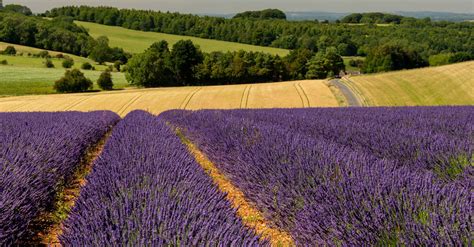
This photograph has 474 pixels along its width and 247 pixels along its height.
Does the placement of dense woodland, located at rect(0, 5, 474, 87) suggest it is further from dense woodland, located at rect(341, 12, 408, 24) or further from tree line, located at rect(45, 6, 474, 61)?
dense woodland, located at rect(341, 12, 408, 24)

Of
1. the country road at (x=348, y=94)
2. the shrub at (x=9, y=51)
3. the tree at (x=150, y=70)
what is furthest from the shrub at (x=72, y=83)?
the shrub at (x=9, y=51)

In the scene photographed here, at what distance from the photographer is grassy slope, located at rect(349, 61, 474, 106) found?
2641 centimetres

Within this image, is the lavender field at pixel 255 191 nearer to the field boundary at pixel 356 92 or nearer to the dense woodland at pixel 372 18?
the field boundary at pixel 356 92

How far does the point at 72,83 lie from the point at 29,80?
688 centimetres

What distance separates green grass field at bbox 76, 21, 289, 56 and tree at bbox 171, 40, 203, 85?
22.0 meters

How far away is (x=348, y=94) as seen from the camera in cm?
2902

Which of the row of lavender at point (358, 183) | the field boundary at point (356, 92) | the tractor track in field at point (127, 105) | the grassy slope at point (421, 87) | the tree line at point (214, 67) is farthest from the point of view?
the tree line at point (214, 67)

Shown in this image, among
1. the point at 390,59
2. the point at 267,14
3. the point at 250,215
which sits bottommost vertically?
the point at 390,59

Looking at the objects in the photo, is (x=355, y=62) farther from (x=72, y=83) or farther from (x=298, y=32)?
(x=72, y=83)

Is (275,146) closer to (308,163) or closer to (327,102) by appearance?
(308,163)

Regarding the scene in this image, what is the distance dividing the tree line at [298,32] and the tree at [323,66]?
1502 cm

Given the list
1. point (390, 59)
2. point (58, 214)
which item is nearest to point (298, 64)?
point (390, 59)

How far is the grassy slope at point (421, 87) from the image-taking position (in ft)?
86.6

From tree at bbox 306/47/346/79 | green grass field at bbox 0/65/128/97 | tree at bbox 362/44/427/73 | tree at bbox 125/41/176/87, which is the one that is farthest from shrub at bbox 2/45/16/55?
tree at bbox 362/44/427/73
